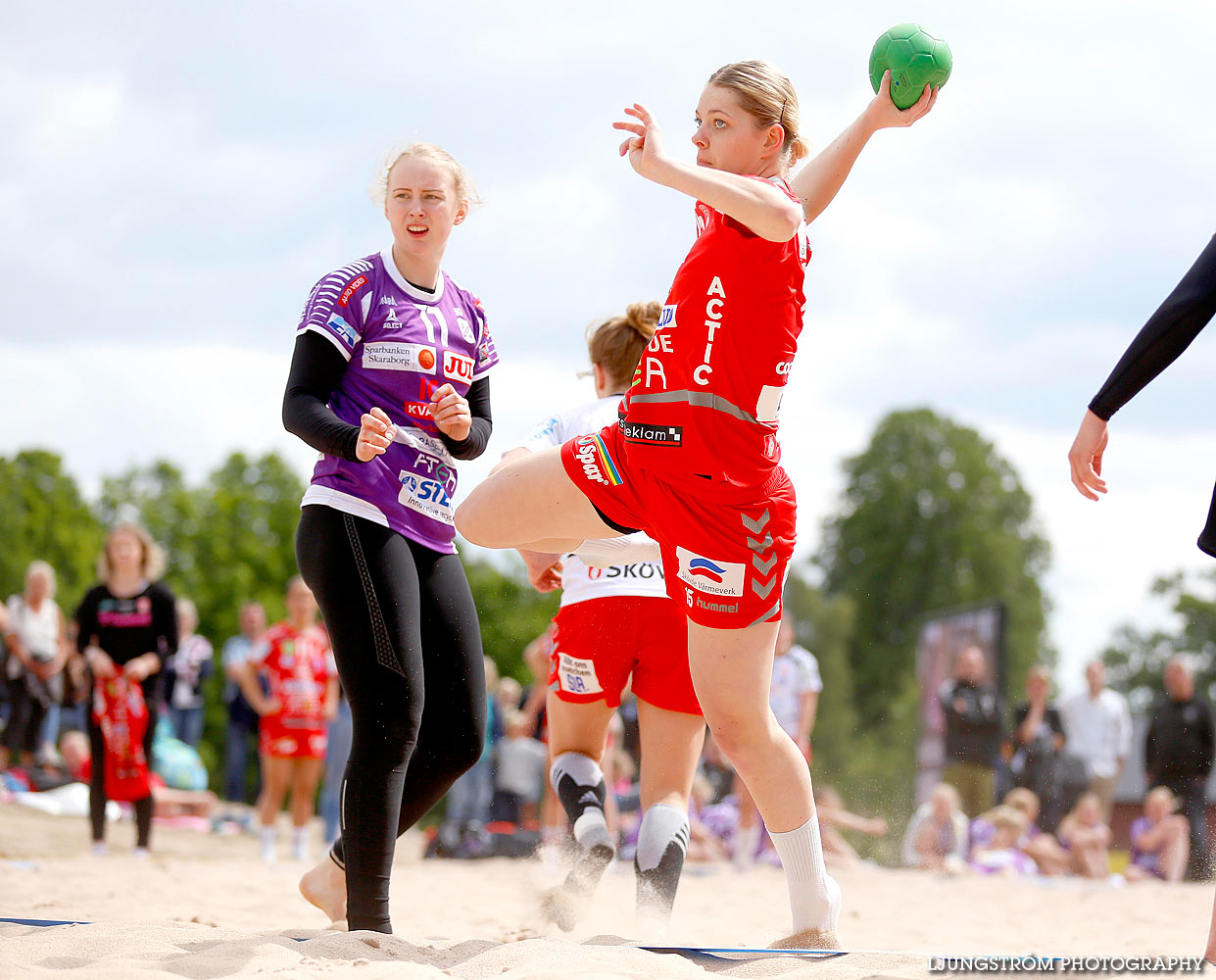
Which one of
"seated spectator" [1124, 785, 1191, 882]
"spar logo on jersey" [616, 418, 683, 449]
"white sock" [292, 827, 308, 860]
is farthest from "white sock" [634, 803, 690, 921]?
"seated spectator" [1124, 785, 1191, 882]

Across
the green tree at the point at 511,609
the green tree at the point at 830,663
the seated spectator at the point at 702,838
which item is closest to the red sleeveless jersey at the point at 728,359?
the seated spectator at the point at 702,838

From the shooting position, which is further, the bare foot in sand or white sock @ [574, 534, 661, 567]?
white sock @ [574, 534, 661, 567]

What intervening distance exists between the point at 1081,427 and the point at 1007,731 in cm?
1051

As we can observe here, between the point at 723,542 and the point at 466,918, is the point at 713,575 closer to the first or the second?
the point at 723,542

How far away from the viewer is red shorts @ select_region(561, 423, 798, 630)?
323 centimetres

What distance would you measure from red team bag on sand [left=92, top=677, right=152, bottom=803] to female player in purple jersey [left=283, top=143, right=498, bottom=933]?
4956 millimetres

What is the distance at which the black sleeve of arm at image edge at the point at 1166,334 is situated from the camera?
3.00 m

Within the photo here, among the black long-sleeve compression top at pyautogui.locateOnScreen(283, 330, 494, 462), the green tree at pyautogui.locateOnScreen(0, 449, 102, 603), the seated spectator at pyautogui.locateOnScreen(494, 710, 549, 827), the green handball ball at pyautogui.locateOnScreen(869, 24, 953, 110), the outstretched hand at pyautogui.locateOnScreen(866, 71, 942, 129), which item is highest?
the green tree at pyautogui.locateOnScreen(0, 449, 102, 603)

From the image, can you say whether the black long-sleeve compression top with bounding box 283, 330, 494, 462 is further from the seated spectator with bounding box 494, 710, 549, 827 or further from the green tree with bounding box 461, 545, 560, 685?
the green tree with bounding box 461, 545, 560, 685

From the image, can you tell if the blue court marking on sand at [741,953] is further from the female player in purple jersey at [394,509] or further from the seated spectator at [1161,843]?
the seated spectator at [1161,843]

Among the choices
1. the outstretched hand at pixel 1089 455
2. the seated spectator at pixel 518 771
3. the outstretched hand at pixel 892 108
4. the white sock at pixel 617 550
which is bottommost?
the seated spectator at pixel 518 771

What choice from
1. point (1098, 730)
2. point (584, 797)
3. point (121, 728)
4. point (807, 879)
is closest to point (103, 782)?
point (121, 728)

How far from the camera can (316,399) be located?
368 cm

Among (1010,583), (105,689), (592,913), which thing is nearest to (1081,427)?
(592,913)
